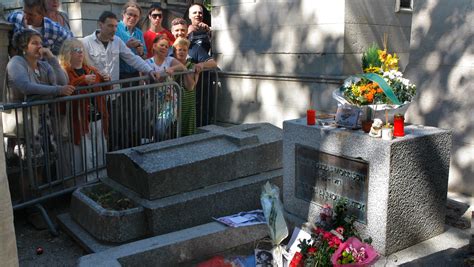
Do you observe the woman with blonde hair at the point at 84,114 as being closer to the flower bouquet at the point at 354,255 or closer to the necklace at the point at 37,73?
the necklace at the point at 37,73

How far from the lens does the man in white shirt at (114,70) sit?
6.32 meters

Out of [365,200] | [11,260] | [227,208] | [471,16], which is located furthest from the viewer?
[227,208]

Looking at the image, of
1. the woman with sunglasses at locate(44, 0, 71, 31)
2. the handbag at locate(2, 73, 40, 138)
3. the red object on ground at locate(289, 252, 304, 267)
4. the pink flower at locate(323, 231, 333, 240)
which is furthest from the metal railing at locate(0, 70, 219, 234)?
the pink flower at locate(323, 231, 333, 240)

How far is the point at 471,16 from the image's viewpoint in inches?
192

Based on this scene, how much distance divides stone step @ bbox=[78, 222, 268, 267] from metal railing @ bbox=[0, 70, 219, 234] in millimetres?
1742

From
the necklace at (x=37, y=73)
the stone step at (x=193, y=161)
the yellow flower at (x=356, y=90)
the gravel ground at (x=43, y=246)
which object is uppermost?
the necklace at (x=37, y=73)

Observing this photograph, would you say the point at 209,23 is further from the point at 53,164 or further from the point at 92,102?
the point at 53,164

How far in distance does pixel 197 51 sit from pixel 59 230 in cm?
385

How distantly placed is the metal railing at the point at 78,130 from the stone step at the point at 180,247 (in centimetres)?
174

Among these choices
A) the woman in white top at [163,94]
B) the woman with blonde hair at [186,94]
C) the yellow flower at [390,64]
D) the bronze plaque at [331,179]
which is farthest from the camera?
the woman with blonde hair at [186,94]

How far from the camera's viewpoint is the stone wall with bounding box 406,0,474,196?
4922 millimetres

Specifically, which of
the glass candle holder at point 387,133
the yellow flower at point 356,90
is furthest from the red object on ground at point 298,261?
the yellow flower at point 356,90

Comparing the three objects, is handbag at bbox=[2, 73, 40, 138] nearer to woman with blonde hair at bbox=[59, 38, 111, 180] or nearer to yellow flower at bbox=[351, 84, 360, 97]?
woman with blonde hair at bbox=[59, 38, 111, 180]

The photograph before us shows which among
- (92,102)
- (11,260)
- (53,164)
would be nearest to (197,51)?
(92,102)
